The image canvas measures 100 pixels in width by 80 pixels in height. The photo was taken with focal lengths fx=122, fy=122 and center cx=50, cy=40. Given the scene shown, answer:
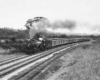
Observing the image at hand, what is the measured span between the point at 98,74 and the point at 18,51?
17.3m

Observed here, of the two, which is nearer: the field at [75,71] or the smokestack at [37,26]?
the field at [75,71]

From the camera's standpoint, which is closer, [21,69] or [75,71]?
[75,71]

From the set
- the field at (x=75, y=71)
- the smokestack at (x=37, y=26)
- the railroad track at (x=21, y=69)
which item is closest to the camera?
the field at (x=75, y=71)

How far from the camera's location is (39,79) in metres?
9.03

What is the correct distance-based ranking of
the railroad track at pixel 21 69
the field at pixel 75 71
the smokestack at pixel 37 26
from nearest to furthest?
the field at pixel 75 71, the railroad track at pixel 21 69, the smokestack at pixel 37 26

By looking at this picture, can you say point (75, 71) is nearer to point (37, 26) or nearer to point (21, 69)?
point (21, 69)

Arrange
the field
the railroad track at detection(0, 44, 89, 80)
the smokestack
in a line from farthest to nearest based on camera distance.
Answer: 1. the smokestack
2. the railroad track at detection(0, 44, 89, 80)
3. the field

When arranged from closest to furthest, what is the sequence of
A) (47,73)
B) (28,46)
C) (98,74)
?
(98,74), (47,73), (28,46)

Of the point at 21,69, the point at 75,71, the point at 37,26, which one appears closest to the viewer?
the point at 75,71

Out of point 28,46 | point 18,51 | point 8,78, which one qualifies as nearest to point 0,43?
point 18,51

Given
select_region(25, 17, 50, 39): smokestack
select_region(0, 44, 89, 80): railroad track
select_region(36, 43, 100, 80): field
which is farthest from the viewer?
select_region(25, 17, 50, 39): smokestack

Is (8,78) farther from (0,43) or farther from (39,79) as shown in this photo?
(0,43)

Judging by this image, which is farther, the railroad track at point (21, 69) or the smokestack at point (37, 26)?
the smokestack at point (37, 26)

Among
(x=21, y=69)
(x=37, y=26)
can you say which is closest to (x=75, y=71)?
(x=21, y=69)
